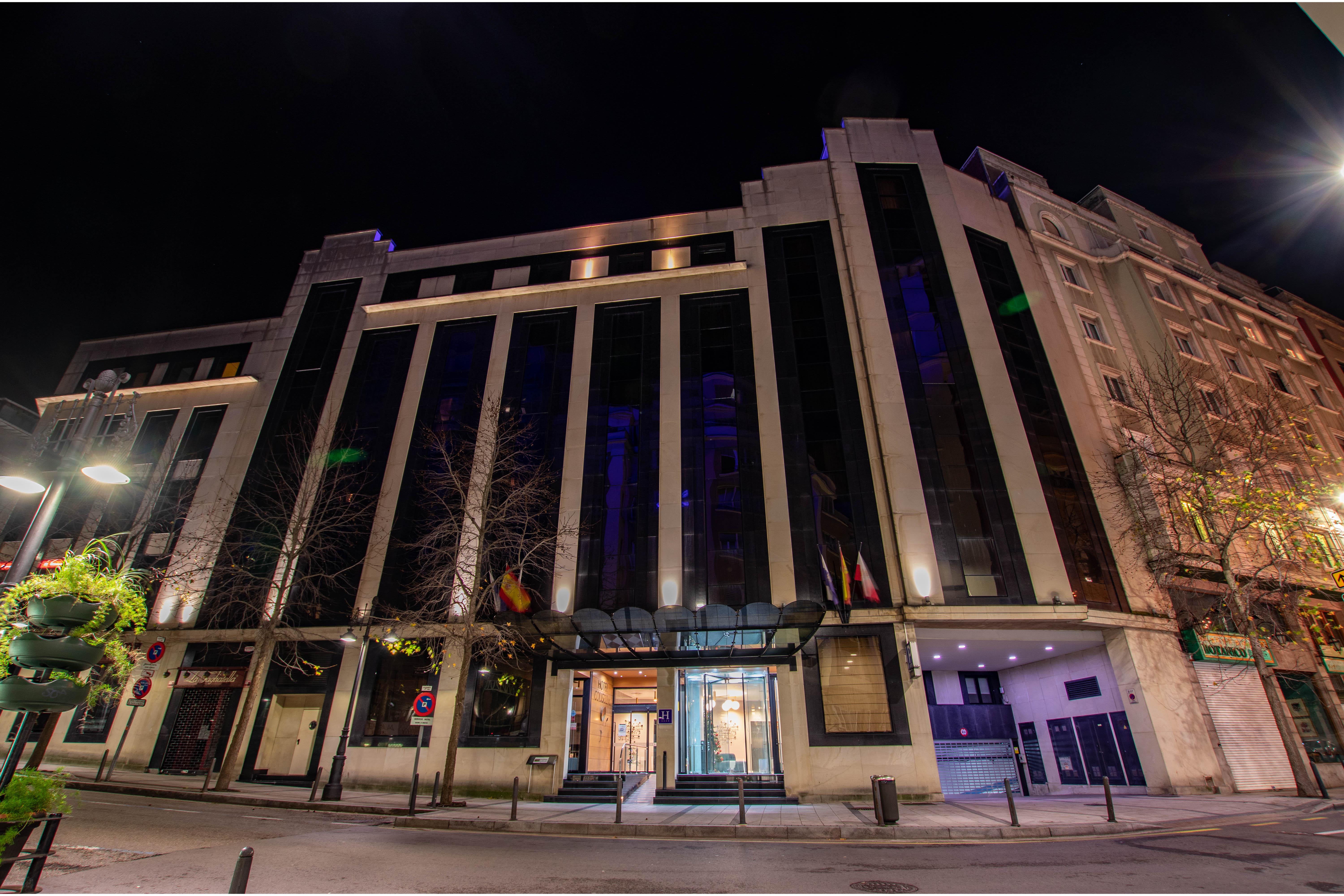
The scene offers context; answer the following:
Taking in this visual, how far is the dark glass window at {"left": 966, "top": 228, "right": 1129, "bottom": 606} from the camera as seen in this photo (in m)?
21.0

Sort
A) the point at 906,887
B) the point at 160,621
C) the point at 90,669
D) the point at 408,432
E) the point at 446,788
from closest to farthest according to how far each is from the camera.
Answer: the point at 90,669 < the point at 906,887 < the point at 446,788 < the point at 160,621 < the point at 408,432

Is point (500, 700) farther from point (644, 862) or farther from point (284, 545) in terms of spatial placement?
point (644, 862)

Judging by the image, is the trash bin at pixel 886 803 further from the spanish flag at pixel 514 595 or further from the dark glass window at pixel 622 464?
the spanish flag at pixel 514 595

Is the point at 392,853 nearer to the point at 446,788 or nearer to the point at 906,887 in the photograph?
the point at 446,788

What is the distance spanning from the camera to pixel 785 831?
12.2m

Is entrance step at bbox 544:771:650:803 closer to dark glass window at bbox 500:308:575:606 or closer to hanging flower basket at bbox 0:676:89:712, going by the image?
dark glass window at bbox 500:308:575:606

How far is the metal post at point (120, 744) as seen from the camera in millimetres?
19281

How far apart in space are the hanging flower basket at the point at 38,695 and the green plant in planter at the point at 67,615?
13 cm

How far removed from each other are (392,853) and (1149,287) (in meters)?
41.4

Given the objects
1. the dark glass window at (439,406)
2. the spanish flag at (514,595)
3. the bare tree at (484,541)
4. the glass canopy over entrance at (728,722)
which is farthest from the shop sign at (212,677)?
the glass canopy over entrance at (728,722)

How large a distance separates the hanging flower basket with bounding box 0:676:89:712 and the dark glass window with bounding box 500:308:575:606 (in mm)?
16593

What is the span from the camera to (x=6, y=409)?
397 inches

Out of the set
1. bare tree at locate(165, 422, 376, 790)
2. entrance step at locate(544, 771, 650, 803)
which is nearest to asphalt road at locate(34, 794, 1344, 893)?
entrance step at locate(544, 771, 650, 803)

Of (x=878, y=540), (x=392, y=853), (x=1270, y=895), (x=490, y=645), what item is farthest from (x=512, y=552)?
(x=1270, y=895)
